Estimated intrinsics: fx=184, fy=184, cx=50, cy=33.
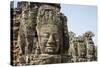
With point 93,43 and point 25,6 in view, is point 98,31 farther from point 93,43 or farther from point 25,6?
point 25,6

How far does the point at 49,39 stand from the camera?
6.69ft

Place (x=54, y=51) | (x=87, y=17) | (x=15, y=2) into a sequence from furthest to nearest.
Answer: (x=87, y=17), (x=54, y=51), (x=15, y=2)

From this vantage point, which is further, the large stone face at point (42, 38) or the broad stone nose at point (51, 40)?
the broad stone nose at point (51, 40)

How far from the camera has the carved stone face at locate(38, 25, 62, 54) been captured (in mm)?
2014

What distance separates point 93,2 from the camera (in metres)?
2.21

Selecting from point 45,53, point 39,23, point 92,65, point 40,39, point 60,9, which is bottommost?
point 92,65

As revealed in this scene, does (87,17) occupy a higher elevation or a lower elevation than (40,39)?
higher

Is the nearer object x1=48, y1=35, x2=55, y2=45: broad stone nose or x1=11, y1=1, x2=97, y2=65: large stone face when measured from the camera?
x1=11, y1=1, x2=97, y2=65: large stone face

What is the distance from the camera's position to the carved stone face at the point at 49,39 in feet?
6.61

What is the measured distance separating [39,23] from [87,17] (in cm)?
60

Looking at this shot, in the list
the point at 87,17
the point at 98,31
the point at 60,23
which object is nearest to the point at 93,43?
the point at 98,31

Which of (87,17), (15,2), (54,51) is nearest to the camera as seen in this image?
(15,2)

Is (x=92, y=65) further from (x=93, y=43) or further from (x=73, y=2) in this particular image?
(x=73, y=2)

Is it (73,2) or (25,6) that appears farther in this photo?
(73,2)
